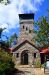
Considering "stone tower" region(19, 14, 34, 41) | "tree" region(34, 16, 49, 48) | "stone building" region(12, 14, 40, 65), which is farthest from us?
"stone tower" region(19, 14, 34, 41)

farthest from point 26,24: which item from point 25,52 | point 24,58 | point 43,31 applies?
point 43,31

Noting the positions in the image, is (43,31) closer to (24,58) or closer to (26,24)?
(24,58)

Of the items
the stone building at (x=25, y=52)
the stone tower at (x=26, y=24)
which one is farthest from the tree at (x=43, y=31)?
the stone tower at (x=26, y=24)

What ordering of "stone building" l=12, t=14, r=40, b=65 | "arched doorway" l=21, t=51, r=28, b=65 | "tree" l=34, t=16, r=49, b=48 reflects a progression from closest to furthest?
1. "tree" l=34, t=16, r=49, b=48
2. "stone building" l=12, t=14, r=40, b=65
3. "arched doorway" l=21, t=51, r=28, b=65

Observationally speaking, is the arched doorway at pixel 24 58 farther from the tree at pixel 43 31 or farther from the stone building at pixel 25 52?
the tree at pixel 43 31

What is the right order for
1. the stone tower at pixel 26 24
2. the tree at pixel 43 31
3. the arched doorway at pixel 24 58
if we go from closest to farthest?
the tree at pixel 43 31
the arched doorway at pixel 24 58
the stone tower at pixel 26 24

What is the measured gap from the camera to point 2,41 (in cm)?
4188

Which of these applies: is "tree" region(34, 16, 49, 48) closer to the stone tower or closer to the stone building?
the stone building

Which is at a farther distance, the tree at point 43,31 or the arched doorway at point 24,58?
the arched doorway at point 24,58

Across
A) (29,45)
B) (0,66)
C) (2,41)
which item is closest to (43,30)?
(2,41)

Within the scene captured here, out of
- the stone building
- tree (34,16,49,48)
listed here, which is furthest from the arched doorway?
tree (34,16,49,48)

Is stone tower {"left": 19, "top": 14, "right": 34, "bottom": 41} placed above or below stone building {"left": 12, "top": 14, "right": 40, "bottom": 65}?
above

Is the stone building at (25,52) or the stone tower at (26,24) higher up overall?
the stone tower at (26,24)

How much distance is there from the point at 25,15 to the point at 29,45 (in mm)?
25606
